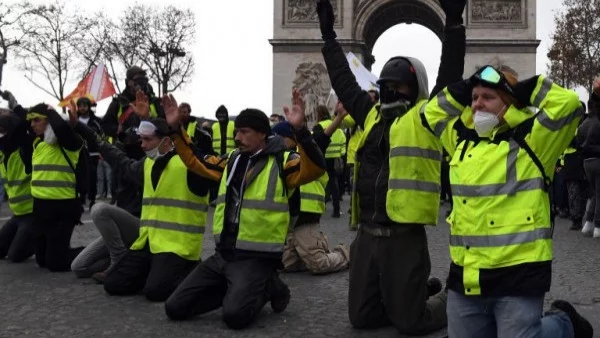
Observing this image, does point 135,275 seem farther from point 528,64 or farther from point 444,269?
point 528,64

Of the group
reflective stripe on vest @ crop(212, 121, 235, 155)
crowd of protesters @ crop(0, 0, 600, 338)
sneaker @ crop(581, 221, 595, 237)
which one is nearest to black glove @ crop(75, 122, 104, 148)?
crowd of protesters @ crop(0, 0, 600, 338)

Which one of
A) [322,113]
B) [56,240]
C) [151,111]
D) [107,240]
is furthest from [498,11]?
[107,240]

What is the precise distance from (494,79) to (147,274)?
3978 millimetres

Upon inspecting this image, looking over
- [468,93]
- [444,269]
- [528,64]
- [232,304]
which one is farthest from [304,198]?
[528,64]

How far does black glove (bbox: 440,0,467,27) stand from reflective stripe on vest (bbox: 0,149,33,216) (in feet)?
17.7

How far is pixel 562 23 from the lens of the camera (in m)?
45.6

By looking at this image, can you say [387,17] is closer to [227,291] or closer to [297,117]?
[297,117]

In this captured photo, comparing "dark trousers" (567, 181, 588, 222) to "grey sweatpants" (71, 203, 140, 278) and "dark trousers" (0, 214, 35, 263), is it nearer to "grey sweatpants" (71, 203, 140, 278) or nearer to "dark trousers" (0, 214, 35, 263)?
"grey sweatpants" (71, 203, 140, 278)

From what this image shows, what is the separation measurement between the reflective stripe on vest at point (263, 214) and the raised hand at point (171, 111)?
69 centimetres

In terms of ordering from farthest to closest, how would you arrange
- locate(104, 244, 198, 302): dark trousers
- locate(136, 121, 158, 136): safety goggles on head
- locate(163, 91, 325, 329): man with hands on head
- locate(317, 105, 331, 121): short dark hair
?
locate(317, 105, 331, 121): short dark hair, locate(136, 121, 158, 136): safety goggles on head, locate(104, 244, 198, 302): dark trousers, locate(163, 91, 325, 329): man with hands on head

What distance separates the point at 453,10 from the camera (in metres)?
4.62

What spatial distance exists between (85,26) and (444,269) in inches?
1504

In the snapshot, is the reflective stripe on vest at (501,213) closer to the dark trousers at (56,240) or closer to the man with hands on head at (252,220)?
the man with hands on head at (252,220)

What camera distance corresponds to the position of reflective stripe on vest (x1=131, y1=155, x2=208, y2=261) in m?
6.58
